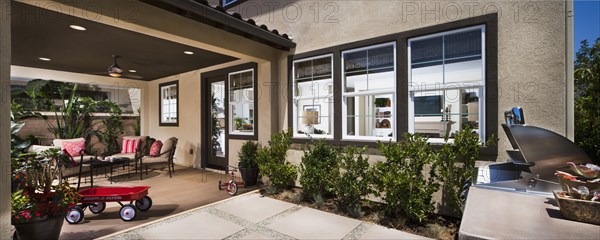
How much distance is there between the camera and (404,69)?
4.04 m

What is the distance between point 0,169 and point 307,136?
401cm

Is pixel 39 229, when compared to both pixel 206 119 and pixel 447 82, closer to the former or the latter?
pixel 206 119

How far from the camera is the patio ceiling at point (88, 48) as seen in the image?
3.87m

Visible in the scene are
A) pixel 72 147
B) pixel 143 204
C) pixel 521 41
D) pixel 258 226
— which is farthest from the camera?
pixel 72 147

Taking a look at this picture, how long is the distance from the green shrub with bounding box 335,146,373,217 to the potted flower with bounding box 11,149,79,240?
134 inches

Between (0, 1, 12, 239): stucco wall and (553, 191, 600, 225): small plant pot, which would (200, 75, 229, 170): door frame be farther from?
(553, 191, 600, 225): small plant pot

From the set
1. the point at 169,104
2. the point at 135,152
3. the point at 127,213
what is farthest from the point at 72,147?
the point at 127,213

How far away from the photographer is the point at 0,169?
7.61 ft

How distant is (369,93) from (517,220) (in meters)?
3.28

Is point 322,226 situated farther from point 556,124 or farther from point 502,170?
point 556,124

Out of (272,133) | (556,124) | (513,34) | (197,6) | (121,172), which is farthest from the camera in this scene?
(121,172)

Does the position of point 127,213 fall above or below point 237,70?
below

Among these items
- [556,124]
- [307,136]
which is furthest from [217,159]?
[556,124]

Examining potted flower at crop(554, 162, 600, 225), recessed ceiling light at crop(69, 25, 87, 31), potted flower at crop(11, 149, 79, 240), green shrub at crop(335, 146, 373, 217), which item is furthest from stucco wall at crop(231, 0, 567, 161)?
potted flower at crop(11, 149, 79, 240)
